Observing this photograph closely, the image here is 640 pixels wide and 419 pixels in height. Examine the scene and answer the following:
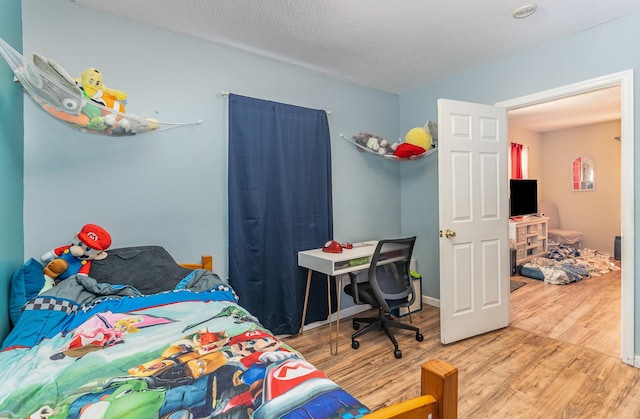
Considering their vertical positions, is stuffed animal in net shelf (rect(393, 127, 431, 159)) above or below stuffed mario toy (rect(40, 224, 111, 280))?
above

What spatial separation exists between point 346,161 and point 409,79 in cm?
114

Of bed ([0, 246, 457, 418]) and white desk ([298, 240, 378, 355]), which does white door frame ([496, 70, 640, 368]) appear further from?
bed ([0, 246, 457, 418])

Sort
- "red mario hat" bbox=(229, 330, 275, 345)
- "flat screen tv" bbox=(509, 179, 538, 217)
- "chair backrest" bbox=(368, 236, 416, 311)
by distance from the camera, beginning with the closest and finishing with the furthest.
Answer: "red mario hat" bbox=(229, 330, 275, 345) → "chair backrest" bbox=(368, 236, 416, 311) → "flat screen tv" bbox=(509, 179, 538, 217)

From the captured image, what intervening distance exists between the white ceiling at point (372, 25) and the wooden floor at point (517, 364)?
2524 mm

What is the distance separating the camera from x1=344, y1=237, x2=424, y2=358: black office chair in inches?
101

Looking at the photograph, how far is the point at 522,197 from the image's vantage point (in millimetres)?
5488

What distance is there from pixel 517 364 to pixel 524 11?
8.28ft

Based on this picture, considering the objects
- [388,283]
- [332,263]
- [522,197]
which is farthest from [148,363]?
[522,197]

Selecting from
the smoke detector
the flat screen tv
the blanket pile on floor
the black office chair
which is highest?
the smoke detector

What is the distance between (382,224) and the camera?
3752 millimetres

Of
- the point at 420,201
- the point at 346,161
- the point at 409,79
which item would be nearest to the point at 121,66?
the point at 346,161

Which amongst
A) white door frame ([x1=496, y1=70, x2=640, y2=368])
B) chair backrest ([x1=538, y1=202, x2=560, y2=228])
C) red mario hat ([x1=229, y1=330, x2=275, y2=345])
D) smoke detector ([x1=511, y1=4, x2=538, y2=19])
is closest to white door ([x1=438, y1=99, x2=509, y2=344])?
smoke detector ([x1=511, y1=4, x2=538, y2=19])

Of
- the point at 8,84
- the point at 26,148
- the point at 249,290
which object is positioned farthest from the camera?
the point at 249,290

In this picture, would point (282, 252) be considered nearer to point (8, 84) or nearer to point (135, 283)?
point (135, 283)
